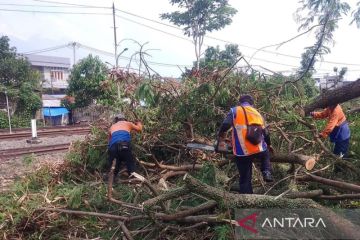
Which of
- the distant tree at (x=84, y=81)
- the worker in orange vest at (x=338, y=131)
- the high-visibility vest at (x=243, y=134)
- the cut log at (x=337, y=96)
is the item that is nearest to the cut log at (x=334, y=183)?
the high-visibility vest at (x=243, y=134)

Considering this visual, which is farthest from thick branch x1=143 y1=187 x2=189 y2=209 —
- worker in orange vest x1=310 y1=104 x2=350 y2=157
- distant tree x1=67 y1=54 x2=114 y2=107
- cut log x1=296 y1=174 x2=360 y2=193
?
distant tree x1=67 y1=54 x2=114 y2=107

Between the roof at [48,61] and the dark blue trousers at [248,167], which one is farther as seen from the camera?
the roof at [48,61]

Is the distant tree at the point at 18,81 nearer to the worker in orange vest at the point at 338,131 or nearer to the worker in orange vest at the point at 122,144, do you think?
the worker in orange vest at the point at 122,144

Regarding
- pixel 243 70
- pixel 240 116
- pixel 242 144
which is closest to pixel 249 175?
pixel 242 144

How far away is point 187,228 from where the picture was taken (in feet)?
11.5

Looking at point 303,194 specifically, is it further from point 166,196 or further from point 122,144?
point 122,144

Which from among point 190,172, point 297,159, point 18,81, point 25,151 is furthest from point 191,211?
point 18,81

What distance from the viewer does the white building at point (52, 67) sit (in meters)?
37.0

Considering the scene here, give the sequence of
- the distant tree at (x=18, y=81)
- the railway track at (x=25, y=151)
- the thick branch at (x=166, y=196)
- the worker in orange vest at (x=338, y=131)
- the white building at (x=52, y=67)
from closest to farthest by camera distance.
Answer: the thick branch at (x=166, y=196)
the worker in orange vest at (x=338, y=131)
the railway track at (x=25, y=151)
the distant tree at (x=18, y=81)
the white building at (x=52, y=67)

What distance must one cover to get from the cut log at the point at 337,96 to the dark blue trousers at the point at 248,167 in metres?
1.52

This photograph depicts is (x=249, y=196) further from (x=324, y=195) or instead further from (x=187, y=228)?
(x=324, y=195)

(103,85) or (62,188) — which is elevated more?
(103,85)

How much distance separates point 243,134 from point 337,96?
175cm

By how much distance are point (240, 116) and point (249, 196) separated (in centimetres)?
112
